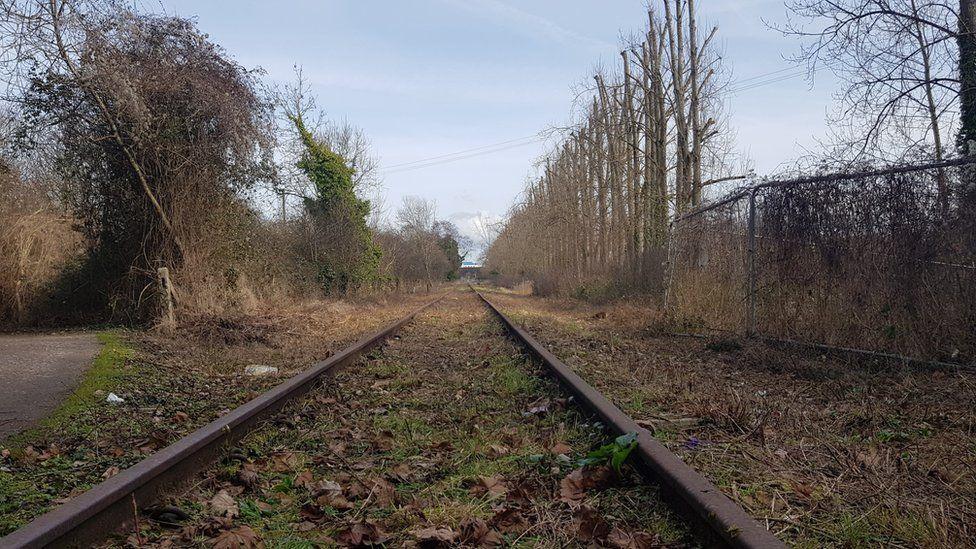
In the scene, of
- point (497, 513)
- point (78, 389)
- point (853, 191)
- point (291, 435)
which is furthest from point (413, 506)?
point (853, 191)

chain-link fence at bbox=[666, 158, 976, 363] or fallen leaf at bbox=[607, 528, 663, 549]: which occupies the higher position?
chain-link fence at bbox=[666, 158, 976, 363]

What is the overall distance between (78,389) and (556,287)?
28.7 metres

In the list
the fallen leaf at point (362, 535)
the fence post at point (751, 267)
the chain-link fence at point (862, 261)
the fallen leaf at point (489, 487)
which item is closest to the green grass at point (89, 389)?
the fallen leaf at point (362, 535)

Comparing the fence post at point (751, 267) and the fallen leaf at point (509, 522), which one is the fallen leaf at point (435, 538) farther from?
the fence post at point (751, 267)

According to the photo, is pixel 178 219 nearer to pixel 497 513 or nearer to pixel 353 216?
pixel 497 513

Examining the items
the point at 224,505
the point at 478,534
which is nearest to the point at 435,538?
the point at 478,534

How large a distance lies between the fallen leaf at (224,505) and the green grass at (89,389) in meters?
1.70

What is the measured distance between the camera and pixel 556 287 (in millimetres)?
33438

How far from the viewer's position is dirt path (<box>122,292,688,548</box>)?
266 centimetres

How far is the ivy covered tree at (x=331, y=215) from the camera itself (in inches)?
880

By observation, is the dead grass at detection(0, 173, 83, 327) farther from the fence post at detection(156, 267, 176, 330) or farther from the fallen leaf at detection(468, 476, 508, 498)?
the fallen leaf at detection(468, 476, 508, 498)

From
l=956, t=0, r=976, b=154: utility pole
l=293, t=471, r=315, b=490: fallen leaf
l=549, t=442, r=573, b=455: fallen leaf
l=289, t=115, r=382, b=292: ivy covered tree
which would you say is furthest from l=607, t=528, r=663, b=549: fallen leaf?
l=289, t=115, r=382, b=292: ivy covered tree

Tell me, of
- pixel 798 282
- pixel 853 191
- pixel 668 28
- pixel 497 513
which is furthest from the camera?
pixel 668 28

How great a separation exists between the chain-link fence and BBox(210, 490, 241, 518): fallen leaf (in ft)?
19.7
